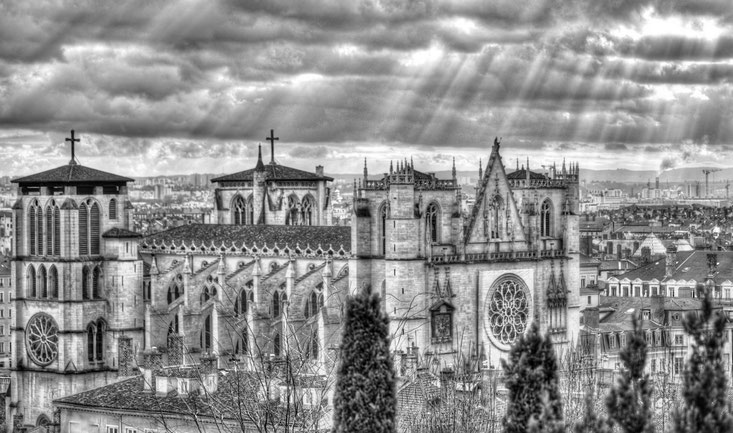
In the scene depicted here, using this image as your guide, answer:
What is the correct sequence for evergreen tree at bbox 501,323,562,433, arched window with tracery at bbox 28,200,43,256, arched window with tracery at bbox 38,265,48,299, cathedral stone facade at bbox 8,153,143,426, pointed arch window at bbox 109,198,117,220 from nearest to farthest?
evergreen tree at bbox 501,323,562,433 → cathedral stone facade at bbox 8,153,143,426 → arched window with tracery at bbox 38,265,48,299 → arched window with tracery at bbox 28,200,43,256 → pointed arch window at bbox 109,198,117,220

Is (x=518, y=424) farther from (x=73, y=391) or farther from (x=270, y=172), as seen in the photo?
(x=270, y=172)

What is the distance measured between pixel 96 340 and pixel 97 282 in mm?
3668

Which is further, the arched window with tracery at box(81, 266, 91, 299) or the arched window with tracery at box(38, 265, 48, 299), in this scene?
the arched window with tracery at box(38, 265, 48, 299)

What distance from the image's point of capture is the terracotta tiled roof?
9625 cm

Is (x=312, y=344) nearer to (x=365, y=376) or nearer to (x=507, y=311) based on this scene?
(x=507, y=311)

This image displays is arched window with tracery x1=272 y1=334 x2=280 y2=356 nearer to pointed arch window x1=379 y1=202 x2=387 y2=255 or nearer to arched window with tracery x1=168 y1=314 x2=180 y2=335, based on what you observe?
pointed arch window x1=379 y1=202 x2=387 y2=255

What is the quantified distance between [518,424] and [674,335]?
7800cm

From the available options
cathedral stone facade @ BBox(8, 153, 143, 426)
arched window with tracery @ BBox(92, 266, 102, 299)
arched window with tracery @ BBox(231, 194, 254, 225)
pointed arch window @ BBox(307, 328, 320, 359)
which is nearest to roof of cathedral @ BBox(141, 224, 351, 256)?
cathedral stone facade @ BBox(8, 153, 143, 426)

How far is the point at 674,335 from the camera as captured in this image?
11056 cm

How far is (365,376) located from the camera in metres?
39.9

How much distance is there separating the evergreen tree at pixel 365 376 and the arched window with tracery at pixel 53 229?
2471 inches

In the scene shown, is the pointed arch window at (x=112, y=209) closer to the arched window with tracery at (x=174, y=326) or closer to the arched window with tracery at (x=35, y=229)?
the arched window with tracery at (x=35, y=229)

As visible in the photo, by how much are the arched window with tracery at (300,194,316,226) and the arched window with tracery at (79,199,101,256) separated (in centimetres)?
1912

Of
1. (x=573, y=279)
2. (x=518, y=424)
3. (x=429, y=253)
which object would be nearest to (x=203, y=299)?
(x=429, y=253)
